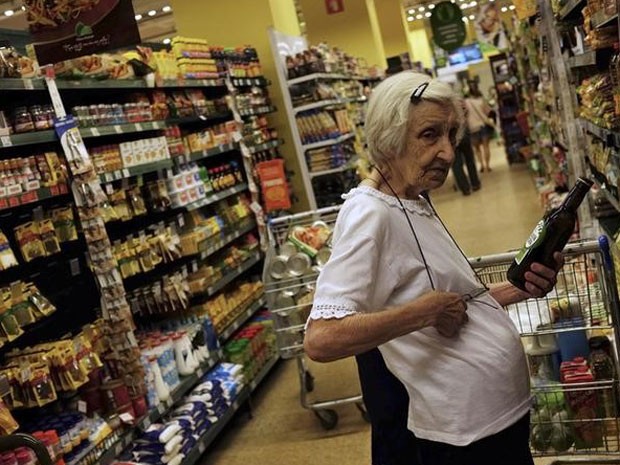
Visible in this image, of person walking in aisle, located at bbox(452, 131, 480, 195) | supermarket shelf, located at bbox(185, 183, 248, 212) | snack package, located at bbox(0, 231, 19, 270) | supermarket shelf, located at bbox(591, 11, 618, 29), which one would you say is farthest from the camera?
person walking in aisle, located at bbox(452, 131, 480, 195)

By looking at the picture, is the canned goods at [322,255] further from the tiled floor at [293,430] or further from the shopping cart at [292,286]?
the tiled floor at [293,430]

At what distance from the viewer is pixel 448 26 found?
16781 millimetres

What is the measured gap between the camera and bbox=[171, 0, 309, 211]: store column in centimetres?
791

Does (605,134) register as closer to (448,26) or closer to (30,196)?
(30,196)

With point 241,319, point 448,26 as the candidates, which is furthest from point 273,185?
point 448,26

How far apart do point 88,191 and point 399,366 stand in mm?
2474

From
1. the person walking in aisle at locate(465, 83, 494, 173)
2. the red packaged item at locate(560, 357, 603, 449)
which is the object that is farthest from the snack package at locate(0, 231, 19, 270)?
the person walking in aisle at locate(465, 83, 494, 173)

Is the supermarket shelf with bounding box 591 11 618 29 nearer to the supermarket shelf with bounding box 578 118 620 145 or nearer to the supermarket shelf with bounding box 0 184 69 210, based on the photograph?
the supermarket shelf with bounding box 578 118 620 145

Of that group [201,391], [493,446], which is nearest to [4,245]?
[201,391]

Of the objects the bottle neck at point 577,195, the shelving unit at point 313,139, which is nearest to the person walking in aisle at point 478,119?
the shelving unit at point 313,139

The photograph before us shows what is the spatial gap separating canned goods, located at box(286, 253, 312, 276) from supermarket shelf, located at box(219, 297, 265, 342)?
1.47 m

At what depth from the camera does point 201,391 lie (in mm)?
4723

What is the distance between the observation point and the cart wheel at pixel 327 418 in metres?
4.73

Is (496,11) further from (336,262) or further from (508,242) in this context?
(336,262)
